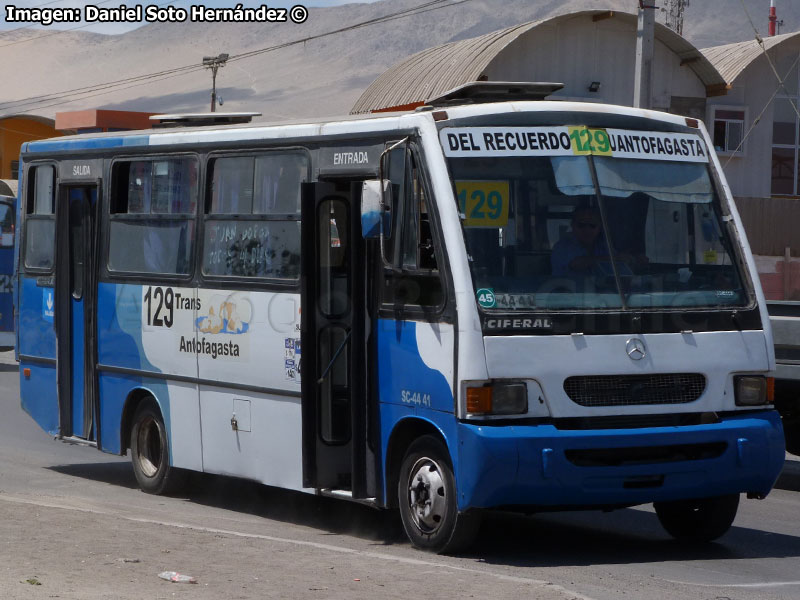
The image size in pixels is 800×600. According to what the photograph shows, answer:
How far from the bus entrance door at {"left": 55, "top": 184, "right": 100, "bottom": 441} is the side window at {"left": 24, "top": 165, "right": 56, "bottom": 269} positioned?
195mm

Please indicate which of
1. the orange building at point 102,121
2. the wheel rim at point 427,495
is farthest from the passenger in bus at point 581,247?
the orange building at point 102,121

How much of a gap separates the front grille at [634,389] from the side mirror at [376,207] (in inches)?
57.6

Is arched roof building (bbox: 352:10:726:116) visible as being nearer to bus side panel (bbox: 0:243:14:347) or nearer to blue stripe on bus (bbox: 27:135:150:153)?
bus side panel (bbox: 0:243:14:347)

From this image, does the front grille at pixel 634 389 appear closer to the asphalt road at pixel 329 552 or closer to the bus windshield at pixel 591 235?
the bus windshield at pixel 591 235

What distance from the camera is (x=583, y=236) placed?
28.6 feet

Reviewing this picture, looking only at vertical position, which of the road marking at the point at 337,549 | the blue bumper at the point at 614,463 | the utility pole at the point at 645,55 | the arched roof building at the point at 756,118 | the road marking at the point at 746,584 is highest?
the arched roof building at the point at 756,118

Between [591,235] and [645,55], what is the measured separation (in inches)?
404

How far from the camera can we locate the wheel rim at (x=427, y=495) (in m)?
8.65

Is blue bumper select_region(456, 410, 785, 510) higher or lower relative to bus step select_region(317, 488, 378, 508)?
higher

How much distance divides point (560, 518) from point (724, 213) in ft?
9.18

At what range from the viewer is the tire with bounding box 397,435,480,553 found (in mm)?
8531

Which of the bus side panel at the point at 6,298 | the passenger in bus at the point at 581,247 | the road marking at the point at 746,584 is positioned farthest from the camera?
the bus side panel at the point at 6,298

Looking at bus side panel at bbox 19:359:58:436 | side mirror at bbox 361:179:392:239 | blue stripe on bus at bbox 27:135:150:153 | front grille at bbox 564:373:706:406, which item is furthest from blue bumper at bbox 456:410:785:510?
bus side panel at bbox 19:359:58:436

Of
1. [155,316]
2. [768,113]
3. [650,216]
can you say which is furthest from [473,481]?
[768,113]
